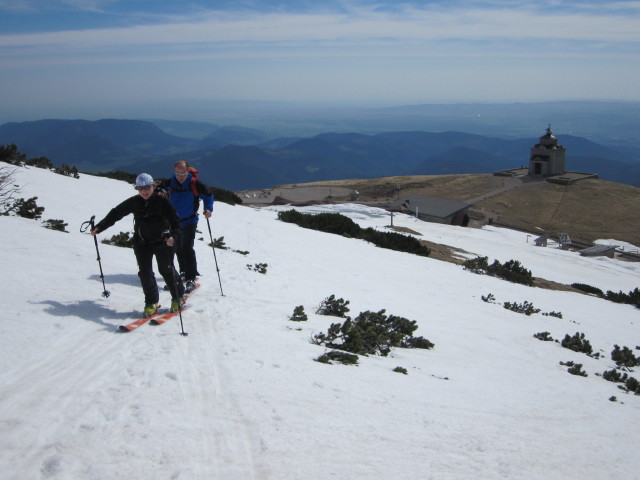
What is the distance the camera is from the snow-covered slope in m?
3.94

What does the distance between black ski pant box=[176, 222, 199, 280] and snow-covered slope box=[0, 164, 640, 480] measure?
45 cm

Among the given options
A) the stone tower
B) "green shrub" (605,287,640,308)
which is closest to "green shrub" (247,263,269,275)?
"green shrub" (605,287,640,308)

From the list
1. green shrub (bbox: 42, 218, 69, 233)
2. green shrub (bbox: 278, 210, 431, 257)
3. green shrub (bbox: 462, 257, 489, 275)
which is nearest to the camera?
green shrub (bbox: 42, 218, 69, 233)

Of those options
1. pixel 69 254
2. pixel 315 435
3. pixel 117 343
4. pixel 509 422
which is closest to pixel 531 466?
pixel 509 422

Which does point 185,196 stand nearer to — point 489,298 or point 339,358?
point 339,358

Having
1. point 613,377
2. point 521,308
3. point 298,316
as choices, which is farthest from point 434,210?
point 298,316

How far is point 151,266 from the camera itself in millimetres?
6996

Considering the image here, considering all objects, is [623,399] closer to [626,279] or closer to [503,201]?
[626,279]

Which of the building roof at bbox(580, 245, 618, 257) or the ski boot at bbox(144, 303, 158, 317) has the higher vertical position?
the ski boot at bbox(144, 303, 158, 317)

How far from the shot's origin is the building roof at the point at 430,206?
190 feet

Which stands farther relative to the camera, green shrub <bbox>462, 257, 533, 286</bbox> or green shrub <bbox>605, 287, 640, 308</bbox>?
green shrub <bbox>605, 287, 640, 308</bbox>

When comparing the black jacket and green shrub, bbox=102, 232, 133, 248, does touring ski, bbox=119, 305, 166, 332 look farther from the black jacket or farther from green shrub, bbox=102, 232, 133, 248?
green shrub, bbox=102, 232, 133, 248

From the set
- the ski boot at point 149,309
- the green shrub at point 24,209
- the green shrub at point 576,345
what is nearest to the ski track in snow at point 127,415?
the ski boot at point 149,309

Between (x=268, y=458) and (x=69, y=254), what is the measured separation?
7.40m
